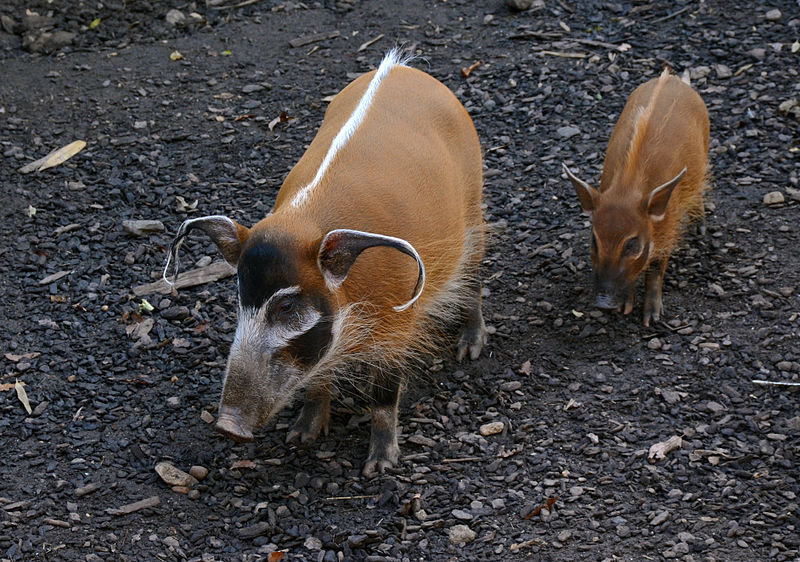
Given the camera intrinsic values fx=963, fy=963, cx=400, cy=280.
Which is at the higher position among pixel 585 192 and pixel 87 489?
pixel 585 192

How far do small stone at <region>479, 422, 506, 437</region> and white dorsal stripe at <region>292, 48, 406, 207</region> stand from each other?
66.6 inches

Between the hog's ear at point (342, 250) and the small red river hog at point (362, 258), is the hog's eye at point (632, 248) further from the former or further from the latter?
the hog's ear at point (342, 250)

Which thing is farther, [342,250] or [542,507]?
[542,507]

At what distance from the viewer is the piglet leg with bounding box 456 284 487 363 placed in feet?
19.9

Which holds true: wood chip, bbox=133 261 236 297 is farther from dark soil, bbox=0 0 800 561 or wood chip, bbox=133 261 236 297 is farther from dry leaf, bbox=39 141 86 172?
dry leaf, bbox=39 141 86 172

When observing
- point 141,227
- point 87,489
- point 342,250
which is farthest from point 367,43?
point 87,489

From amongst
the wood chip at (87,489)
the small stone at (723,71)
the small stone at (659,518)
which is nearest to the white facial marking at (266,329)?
the wood chip at (87,489)

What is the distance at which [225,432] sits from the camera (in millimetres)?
4461

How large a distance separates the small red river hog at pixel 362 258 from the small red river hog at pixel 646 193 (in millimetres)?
858

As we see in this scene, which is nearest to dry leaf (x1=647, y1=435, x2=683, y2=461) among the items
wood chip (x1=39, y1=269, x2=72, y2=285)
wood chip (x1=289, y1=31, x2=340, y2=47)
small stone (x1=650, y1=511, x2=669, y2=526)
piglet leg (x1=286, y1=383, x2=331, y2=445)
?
small stone (x1=650, y1=511, x2=669, y2=526)

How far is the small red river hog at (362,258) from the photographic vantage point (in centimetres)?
447

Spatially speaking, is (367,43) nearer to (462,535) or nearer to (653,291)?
(653,291)

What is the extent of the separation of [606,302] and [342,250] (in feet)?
8.10

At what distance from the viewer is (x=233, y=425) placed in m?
4.48
